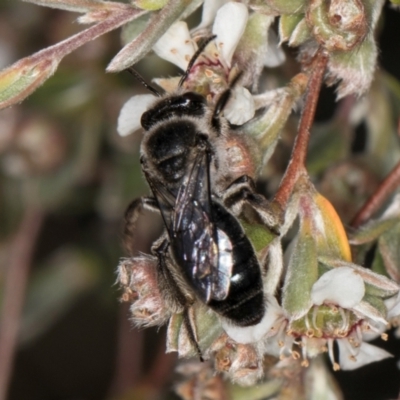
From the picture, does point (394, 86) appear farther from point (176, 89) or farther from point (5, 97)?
point (5, 97)

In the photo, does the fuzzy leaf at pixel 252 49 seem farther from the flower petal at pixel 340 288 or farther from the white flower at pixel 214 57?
the flower petal at pixel 340 288

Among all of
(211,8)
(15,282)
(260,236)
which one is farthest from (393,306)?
(15,282)

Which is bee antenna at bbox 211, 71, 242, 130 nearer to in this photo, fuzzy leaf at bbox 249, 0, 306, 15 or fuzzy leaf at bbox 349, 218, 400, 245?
fuzzy leaf at bbox 249, 0, 306, 15

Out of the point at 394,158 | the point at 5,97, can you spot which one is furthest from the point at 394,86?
the point at 5,97

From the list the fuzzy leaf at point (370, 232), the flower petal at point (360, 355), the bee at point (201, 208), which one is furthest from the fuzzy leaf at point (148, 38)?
the flower petal at point (360, 355)

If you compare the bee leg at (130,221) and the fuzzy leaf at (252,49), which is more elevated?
the fuzzy leaf at (252,49)

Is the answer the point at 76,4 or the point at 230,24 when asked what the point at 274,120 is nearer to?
the point at 230,24
